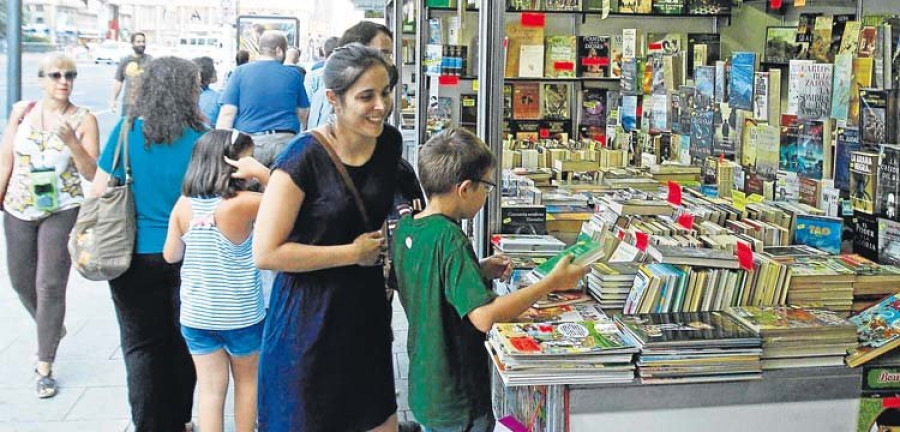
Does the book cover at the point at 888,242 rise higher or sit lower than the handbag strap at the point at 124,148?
lower

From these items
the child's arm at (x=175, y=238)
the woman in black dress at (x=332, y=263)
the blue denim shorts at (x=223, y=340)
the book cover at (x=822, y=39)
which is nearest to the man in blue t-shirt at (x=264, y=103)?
the child's arm at (x=175, y=238)

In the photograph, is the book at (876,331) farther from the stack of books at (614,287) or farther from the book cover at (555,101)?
the book cover at (555,101)

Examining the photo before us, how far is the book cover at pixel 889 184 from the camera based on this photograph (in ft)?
10.3

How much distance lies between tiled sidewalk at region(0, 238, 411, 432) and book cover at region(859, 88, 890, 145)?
Answer: 2.34 m

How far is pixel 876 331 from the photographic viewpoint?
109 inches

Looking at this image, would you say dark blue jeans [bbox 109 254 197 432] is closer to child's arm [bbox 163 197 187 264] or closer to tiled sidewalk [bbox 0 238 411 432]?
child's arm [bbox 163 197 187 264]

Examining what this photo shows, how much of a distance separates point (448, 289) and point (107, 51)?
18127 mm

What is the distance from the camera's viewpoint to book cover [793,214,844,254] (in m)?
3.44

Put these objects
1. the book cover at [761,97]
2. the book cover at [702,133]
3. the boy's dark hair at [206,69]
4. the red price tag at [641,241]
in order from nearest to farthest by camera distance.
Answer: the red price tag at [641,241], the book cover at [761,97], the book cover at [702,133], the boy's dark hair at [206,69]

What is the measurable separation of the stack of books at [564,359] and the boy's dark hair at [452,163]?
0.48 meters

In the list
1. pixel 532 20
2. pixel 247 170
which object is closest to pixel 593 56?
pixel 532 20

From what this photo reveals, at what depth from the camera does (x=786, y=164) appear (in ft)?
13.8

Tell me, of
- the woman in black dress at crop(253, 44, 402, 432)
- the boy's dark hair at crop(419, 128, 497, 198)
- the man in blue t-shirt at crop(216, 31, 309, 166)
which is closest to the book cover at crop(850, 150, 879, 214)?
the boy's dark hair at crop(419, 128, 497, 198)

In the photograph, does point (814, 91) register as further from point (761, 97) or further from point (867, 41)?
point (761, 97)
